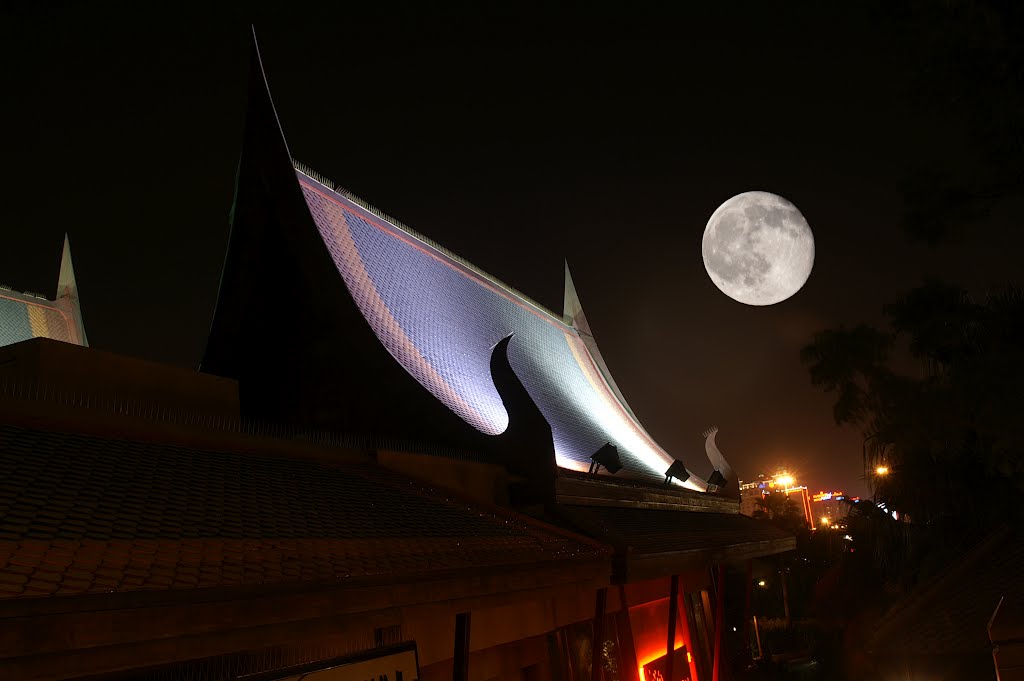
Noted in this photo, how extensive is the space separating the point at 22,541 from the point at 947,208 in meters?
7.54

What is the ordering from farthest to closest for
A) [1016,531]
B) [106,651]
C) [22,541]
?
[1016,531] < [22,541] < [106,651]

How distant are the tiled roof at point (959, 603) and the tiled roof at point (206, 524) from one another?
167 centimetres

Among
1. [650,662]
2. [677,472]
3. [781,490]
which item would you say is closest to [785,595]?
[677,472]

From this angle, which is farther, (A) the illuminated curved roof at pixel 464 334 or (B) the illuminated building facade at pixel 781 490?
(B) the illuminated building facade at pixel 781 490

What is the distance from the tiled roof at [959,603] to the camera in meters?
3.88

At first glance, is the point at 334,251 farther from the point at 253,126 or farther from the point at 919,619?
the point at 919,619

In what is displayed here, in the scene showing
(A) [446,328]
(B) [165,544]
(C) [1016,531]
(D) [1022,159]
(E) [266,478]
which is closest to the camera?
(B) [165,544]

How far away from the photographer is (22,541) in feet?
7.43

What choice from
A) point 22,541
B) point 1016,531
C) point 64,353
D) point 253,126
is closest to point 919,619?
point 1016,531

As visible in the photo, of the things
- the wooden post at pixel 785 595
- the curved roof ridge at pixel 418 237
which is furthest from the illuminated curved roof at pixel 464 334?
the wooden post at pixel 785 595

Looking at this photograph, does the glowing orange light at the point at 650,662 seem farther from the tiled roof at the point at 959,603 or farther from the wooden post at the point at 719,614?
the tiled roof at the point at 959,603

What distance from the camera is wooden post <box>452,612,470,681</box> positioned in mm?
3430

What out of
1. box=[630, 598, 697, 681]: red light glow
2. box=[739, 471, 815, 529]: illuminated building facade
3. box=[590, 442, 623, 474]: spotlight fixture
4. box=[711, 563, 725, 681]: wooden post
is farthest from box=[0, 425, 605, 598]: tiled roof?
box=[739, 471, 815, 529]: illuminated building facade

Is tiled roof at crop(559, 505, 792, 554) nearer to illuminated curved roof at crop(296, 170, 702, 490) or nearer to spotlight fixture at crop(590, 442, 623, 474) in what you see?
spotlight fixture at crop(590, 442, 623, 474)
